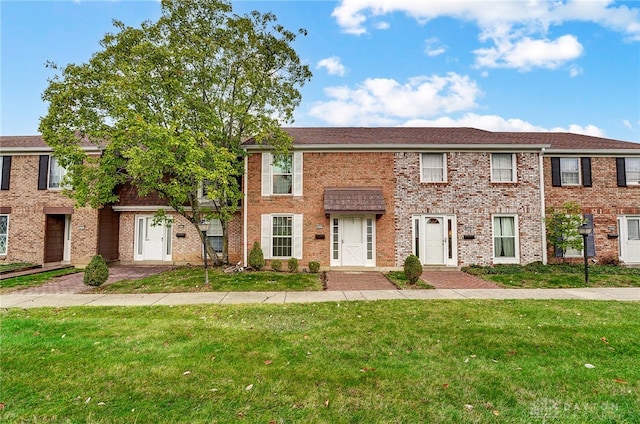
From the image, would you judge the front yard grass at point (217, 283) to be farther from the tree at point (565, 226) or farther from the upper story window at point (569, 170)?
the upper story window at point (569, 170)

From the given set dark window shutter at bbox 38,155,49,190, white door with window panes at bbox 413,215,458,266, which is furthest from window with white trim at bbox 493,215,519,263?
dark window shutter at bbox 38,155,49,190

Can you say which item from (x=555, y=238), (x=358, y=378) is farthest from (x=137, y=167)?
(x=555, y=238)

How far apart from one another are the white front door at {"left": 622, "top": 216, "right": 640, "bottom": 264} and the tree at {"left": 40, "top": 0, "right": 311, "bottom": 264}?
1551cm

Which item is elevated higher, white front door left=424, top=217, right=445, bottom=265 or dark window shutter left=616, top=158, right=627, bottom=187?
dark window shutter left=616, top=158, right=627, bottom=187

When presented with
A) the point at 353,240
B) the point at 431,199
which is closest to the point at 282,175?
the point at 353,240

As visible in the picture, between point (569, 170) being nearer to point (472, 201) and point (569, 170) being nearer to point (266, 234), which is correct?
point (472, 201)

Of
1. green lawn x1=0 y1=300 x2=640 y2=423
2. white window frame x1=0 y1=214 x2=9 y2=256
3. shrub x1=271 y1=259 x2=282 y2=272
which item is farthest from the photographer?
white window frame x1=0 y1=214 x2=9 y2=256

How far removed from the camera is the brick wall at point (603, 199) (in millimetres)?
→ 13797

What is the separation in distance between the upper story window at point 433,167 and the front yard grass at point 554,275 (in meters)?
4.01

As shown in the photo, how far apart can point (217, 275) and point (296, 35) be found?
31.9ft

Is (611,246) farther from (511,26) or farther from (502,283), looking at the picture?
(511,26)

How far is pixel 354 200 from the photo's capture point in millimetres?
13023

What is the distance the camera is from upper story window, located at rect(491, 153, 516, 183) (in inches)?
539

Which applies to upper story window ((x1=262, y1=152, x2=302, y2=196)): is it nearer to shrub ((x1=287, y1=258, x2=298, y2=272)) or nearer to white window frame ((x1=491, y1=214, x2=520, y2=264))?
shrub ((x1=287, y1=258, x2=298, y2=272))
